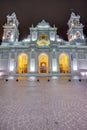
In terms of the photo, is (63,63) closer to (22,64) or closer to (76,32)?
(76,32)

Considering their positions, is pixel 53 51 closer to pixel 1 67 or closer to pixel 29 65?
pixel 29 65

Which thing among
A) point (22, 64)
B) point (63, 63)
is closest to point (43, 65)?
point (63, 63)

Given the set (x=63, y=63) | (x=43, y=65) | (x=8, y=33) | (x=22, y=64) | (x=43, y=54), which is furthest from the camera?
(x=8, y=33)

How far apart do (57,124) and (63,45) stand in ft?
128

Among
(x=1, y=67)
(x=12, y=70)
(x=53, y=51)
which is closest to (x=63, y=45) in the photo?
(x=53, y=51)

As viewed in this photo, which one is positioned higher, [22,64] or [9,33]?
[9,33]

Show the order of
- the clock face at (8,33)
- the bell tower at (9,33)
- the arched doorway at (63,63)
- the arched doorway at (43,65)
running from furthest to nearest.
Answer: the clock face at (8,33) < the arched doorway at (43,65) < the bell tower at (9,33) < the arched doorway at (63,63)

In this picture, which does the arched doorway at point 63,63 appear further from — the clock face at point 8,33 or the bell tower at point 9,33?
the clock face at point 8,33

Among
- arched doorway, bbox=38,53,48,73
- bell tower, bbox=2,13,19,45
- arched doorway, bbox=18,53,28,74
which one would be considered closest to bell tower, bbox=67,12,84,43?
arched doorway, bbox=38,53,48,73

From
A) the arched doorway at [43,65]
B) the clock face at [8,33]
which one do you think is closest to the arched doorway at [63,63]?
the arched doorway at [43,65]

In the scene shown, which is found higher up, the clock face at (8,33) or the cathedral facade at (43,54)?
the clock face at (8,33)

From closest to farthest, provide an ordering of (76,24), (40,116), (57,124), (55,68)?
(57,124), (40,116), (55,68), (76,24)

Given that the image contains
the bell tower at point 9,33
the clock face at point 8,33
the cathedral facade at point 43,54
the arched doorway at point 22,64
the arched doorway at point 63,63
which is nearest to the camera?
the cathedral facade at point 43,54

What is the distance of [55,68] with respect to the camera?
123 ft
